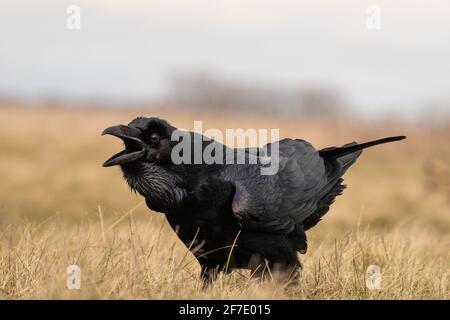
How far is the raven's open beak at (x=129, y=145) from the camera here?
4457 millimetres

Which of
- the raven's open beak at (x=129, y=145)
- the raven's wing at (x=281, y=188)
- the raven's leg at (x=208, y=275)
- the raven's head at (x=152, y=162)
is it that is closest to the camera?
the raven's open beak at (x=129, y=145)

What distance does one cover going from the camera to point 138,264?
4.69 meters

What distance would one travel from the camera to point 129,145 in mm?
4641

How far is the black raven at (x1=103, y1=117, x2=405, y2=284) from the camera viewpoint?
459 centimetres

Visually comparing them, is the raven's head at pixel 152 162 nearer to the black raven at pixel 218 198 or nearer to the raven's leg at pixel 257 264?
the black raven at pixel 218 198

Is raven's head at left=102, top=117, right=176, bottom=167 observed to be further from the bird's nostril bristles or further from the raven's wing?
the raven's wing

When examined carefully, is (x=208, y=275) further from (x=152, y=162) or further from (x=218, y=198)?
(x=152, y=162)

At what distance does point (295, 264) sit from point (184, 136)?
116 cm

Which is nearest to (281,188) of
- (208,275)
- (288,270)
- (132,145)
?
(288,270)

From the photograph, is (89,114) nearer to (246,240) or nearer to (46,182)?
(46,182)

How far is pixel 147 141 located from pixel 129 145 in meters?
0.13

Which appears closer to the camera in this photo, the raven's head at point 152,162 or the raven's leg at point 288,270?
the raven's head at point 152,162

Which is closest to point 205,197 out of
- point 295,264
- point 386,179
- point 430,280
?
point 295,264

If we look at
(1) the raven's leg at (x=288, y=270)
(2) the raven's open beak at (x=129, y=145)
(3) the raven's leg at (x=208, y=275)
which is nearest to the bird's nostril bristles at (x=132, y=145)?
(2) the raven's open beak at (x=129, y=145)
